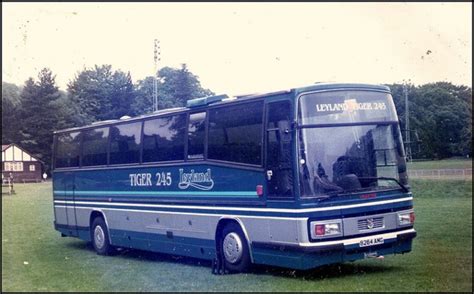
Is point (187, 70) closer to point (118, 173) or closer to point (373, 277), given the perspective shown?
point (118, 173)

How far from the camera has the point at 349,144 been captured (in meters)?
10.5

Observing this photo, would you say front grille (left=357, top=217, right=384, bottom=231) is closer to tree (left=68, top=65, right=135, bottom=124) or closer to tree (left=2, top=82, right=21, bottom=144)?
tree (left=68, top=65, right=135, bottom=124)

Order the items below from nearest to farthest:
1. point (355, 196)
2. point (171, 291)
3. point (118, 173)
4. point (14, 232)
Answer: point (171, 291), point (355, 196), point (118, 173), point (14, 232)

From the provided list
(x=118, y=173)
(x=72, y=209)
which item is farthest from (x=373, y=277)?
(x=72, y=209)

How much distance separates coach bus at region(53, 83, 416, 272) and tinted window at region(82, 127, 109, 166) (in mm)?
2521

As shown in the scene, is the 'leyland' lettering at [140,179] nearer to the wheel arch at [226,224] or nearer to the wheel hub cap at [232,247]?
→ the wheel arch at [226,224]

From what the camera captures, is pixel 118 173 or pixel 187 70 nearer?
pixel 118 173

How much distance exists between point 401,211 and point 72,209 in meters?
9.92

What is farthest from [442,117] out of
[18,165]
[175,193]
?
[18,165]

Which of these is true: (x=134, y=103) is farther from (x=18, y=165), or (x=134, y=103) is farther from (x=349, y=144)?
Result: (x=18, y=165)

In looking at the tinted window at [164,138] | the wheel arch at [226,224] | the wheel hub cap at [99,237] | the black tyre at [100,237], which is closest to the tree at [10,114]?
the black tyre at [100,237]

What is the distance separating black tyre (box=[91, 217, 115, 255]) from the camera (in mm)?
16062

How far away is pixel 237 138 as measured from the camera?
38.3ft

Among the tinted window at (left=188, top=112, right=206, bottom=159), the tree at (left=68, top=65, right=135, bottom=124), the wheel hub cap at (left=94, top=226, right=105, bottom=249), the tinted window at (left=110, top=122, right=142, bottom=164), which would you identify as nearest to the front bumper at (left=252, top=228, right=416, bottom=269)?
the tinted window at (left=188, top=112, right=206, bottom=159)
